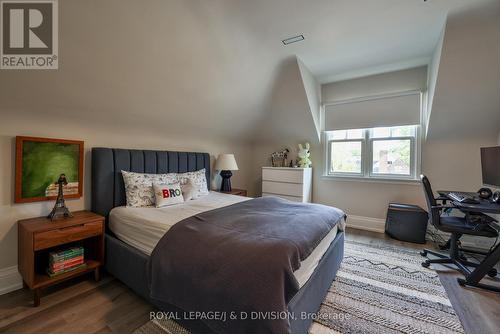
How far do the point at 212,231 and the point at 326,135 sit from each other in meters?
3.21

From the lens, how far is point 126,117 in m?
2.51

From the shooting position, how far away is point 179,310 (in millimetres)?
1336

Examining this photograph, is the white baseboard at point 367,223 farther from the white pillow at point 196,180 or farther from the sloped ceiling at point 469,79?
the white pillow at point 196,180

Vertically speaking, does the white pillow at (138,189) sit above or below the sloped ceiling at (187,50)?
below

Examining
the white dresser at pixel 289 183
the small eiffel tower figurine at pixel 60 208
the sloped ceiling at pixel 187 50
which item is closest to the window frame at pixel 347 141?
the white dresser at pixel 289 183

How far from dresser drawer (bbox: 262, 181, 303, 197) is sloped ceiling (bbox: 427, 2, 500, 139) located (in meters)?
2.08

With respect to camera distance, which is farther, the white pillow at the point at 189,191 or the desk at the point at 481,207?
the white pillow at the point at 189,191

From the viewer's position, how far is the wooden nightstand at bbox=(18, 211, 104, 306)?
1.63m

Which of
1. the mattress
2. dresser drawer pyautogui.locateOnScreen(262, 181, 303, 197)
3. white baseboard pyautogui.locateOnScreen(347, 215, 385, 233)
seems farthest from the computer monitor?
dresser drawer pyautogui.locateOnScreen(262, 181, 303, 197)

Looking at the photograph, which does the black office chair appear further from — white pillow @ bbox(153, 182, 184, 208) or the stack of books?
the stack of books

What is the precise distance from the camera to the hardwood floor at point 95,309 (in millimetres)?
1461

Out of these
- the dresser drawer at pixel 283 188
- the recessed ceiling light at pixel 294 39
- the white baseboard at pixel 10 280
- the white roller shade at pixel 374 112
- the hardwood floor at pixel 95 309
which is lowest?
the hardwood floor at pixel 95 309

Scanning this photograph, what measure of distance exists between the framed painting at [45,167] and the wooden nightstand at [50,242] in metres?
0.23

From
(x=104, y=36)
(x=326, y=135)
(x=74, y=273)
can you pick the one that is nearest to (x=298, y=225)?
(x=74, y=273)
